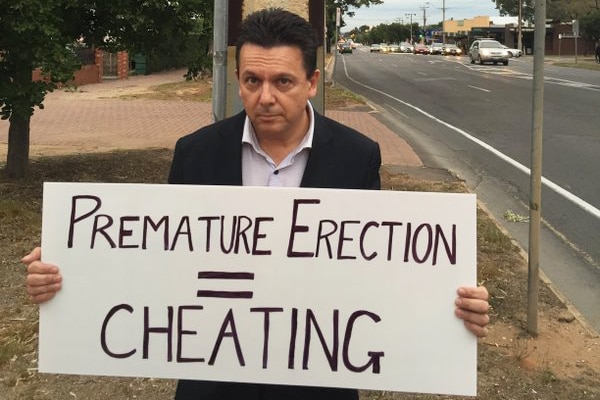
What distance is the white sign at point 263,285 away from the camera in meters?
1.88

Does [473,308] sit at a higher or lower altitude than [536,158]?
lower

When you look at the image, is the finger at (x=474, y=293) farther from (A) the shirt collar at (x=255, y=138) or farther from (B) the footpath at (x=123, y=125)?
(B) the footpath at (x=123, y=125)

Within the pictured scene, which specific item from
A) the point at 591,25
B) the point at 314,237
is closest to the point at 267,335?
the point at 314,237

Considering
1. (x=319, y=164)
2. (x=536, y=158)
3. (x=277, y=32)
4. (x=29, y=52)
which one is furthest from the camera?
(x=29, y=52)

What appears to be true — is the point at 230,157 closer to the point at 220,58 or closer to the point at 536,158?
the point at 536,158

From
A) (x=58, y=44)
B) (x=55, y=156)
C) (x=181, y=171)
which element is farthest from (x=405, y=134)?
(x=181, y=171)

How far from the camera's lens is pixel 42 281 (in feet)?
6.24

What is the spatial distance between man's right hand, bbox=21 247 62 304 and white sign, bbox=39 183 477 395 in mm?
23

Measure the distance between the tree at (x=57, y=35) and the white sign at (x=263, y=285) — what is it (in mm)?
4810

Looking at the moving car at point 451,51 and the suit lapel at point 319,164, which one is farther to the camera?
the moving car at point 451,51

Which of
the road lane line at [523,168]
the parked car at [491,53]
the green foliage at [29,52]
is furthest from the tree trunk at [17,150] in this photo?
the parked car at [491,53]

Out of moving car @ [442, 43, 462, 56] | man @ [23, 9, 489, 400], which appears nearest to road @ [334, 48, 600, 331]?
man @ [23, 9, 489, 400]

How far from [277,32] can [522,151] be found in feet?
31.5

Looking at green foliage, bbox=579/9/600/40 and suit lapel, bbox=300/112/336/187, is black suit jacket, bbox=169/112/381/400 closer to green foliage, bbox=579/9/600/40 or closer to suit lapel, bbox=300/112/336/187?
suit lapel, bbox=300/112/336/187
